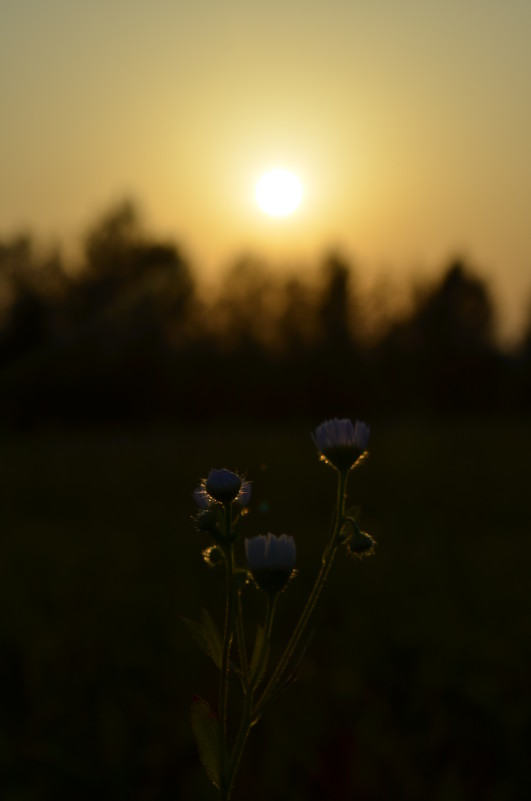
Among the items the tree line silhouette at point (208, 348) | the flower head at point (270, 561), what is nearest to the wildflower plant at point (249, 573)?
the flower head at point (270, 561)

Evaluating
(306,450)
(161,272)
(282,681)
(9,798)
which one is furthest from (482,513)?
(161,272)

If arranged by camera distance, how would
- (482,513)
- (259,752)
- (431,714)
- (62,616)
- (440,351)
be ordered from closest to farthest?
(259,752) < (431,714) < (62,616) < (482,513) < (440,351)

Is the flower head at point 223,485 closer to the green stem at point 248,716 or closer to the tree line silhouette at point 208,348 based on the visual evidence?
the green stem at point 248,716

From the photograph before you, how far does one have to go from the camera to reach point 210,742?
0.65 m

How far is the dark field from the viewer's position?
3248 mm

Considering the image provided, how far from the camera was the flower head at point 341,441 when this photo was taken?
786 millimetres

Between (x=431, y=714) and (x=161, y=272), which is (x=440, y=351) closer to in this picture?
(x=161, y=272)

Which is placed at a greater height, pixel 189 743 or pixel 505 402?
pixel 189 743

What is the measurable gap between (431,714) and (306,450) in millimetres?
7701

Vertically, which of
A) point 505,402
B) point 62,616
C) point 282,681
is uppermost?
point 282,681

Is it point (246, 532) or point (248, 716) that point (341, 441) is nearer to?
point (248, 716)

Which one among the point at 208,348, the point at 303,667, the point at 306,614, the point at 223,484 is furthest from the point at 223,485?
the point at 208,348

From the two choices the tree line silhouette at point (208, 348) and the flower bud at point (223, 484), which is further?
the tree line silhouette at point (208, 348)

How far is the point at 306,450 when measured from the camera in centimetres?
1148
